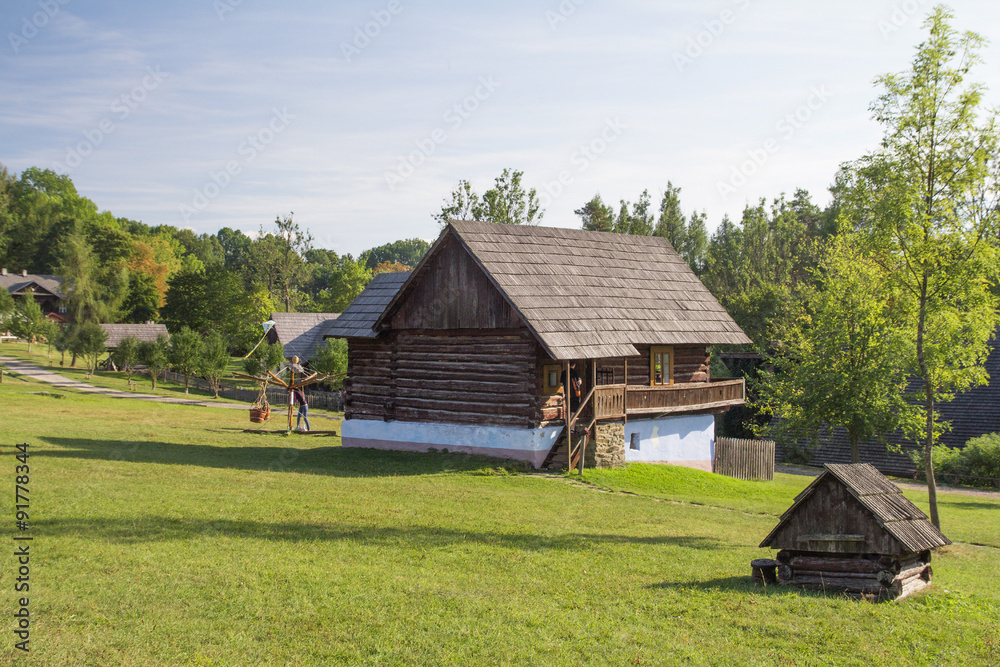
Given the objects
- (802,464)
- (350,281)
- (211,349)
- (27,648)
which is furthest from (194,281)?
(27,648)

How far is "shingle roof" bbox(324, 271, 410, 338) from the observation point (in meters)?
27.6

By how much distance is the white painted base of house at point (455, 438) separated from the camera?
23.8 metres

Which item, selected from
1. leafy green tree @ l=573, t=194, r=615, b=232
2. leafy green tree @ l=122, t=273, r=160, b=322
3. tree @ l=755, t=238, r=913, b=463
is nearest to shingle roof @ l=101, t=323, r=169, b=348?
leafy green tree @ l=122, t=273, r=160, b=322

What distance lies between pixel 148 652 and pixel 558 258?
2018 cm

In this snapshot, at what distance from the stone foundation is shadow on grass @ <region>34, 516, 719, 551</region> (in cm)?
906

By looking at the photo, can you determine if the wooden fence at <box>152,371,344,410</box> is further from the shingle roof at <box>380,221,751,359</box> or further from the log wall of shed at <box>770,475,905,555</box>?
the log wall of shed at <box>770,475,905,555</box>

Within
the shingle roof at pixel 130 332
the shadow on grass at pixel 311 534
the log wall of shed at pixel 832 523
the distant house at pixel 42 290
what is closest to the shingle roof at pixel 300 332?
the shingle roof at pixel 130 332

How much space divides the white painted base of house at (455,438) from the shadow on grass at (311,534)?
8.63 m

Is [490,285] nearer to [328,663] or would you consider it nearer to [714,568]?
[714,568]

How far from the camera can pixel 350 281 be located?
282 ft

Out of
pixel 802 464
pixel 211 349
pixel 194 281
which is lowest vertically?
pixel 802 464

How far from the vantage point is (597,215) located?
69625mm

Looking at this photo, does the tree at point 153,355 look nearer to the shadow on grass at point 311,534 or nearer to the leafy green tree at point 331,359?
the leafy green tree at point 331,359

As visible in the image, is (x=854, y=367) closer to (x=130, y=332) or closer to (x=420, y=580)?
(x=420, y=580)
